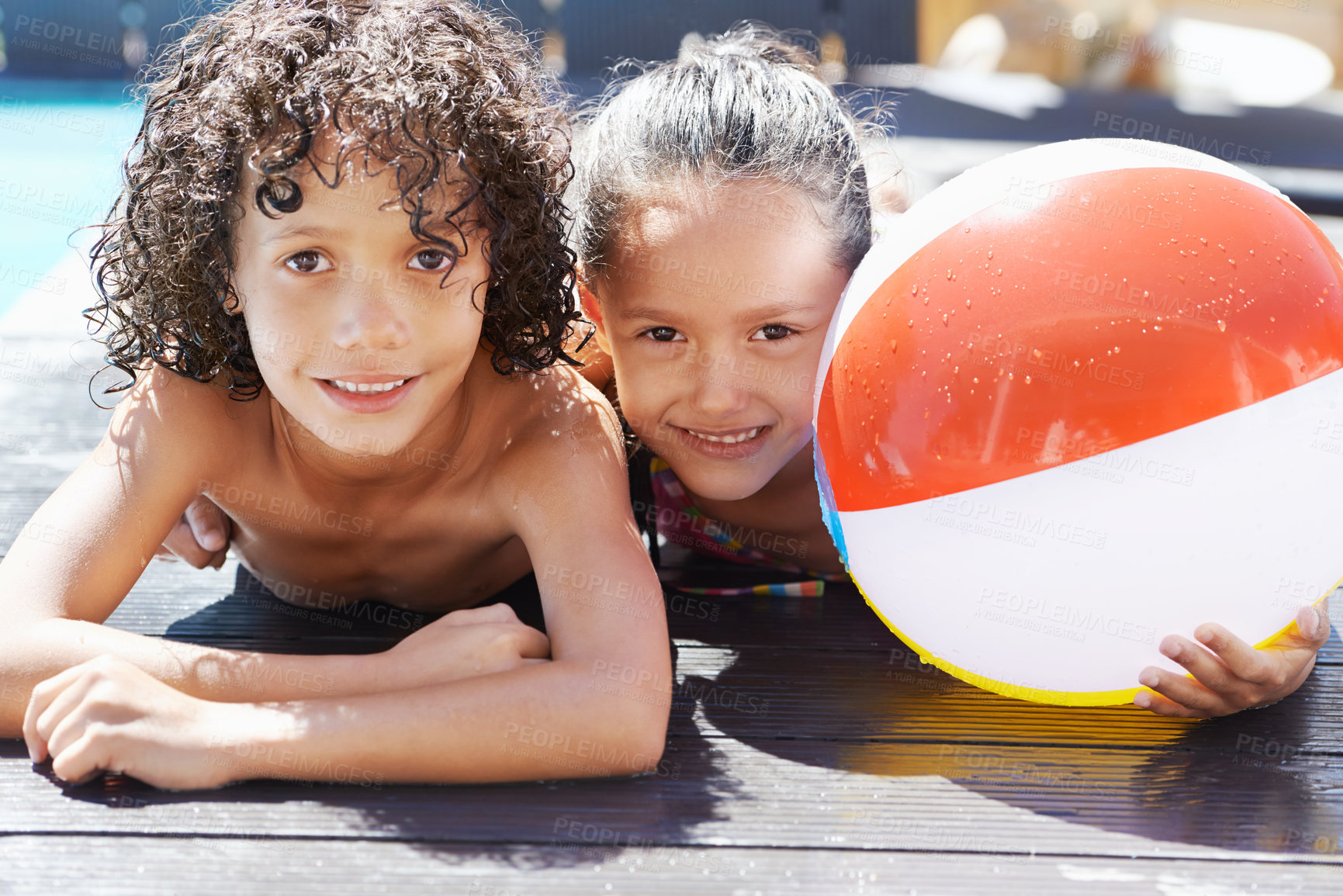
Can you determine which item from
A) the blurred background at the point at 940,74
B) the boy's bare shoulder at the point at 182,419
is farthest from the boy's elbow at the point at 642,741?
the blurred background at the point at 940,74

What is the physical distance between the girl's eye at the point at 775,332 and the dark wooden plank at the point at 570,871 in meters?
0.86

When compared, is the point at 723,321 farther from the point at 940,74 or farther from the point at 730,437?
the point at 940,74

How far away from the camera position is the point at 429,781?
1501mm

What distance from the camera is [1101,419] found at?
4.71 ft

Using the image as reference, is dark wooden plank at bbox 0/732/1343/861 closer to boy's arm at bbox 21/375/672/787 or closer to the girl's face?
boy's arm at bbox 21/375/672/787

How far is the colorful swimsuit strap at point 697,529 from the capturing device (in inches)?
94.3

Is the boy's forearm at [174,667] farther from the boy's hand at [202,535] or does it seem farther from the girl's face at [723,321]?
the girl's face at [723,321]

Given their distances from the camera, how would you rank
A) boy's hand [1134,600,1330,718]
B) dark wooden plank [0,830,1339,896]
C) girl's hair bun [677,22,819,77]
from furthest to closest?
girl's hair bun [677,22,819,77] < boy's hand [1134,600,1330,718] < dark wooden plank [0,830,1339,896]

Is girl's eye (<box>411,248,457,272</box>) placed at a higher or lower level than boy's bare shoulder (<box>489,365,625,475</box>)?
higher

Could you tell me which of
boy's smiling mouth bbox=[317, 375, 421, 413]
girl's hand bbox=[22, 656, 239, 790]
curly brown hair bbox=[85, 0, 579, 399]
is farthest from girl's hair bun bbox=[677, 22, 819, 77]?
girl's hand bbox=[22, 656, 239, 790]

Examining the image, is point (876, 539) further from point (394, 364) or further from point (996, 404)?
point (394, 364)

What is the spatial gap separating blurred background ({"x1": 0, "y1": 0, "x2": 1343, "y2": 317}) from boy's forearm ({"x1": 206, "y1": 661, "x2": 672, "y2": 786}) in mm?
5059

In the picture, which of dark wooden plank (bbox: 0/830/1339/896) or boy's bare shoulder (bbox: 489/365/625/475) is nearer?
dark wooden plank (bbox: 0/830/1339/896)

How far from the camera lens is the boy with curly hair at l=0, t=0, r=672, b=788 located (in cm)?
149
